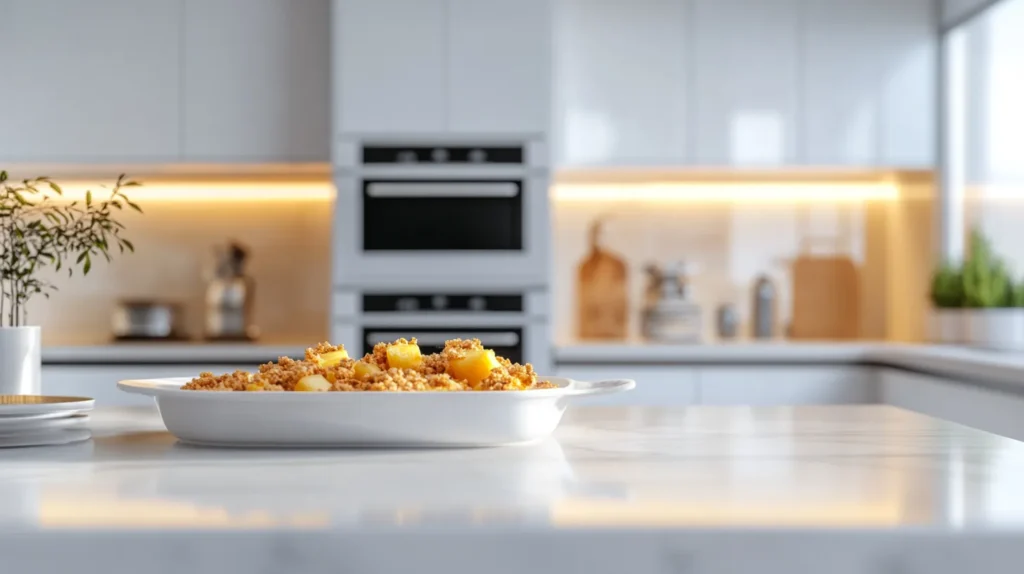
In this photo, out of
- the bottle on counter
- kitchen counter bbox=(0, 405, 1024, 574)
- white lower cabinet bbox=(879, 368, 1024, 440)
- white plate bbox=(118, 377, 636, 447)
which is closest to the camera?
kitchen counter bbox=(0, 405, 1024, 574)

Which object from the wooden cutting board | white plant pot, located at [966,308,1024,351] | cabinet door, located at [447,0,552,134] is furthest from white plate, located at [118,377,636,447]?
the wooden cutting board

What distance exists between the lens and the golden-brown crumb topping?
1093mm

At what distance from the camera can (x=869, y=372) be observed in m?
3.38

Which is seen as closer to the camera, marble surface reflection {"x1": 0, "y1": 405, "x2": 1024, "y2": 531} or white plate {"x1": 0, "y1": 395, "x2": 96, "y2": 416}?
marble surface reflection {"x1": 0, "y1": 405, "x2": 1024, "y2": 531}

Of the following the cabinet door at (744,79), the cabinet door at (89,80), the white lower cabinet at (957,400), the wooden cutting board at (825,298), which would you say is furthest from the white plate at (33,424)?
the wooden cutting board at (825,298)

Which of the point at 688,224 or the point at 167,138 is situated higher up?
the point at 167,138

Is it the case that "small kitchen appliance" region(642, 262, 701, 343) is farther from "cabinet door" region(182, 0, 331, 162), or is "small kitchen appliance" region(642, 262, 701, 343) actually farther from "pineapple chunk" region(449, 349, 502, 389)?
"pineapple chunk" region(449, 349, 502, 389)

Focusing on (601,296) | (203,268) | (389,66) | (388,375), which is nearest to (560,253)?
(601,296)

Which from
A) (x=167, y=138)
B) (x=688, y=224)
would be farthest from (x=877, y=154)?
(x=167, y=138)

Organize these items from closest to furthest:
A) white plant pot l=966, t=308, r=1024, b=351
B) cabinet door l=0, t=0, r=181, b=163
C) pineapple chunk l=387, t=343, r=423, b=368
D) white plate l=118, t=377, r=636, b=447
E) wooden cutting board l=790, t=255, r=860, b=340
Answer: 1. white plate l=118, t=377, r=636, b=447
2. pineapple chunk l=387, t=343, r=423, b=368
3. white plant pot l=966, t=308, r=1024, b=351
4. cabinet door l=0, t=0, r=181, b=163
5. wooden cutting board l=790, t=255, r=860, b=340

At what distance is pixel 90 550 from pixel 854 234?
12.1 feet

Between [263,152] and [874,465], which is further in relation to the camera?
[263,152]

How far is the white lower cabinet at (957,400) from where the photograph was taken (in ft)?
8.18

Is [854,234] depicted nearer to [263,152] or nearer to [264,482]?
[263,152]
